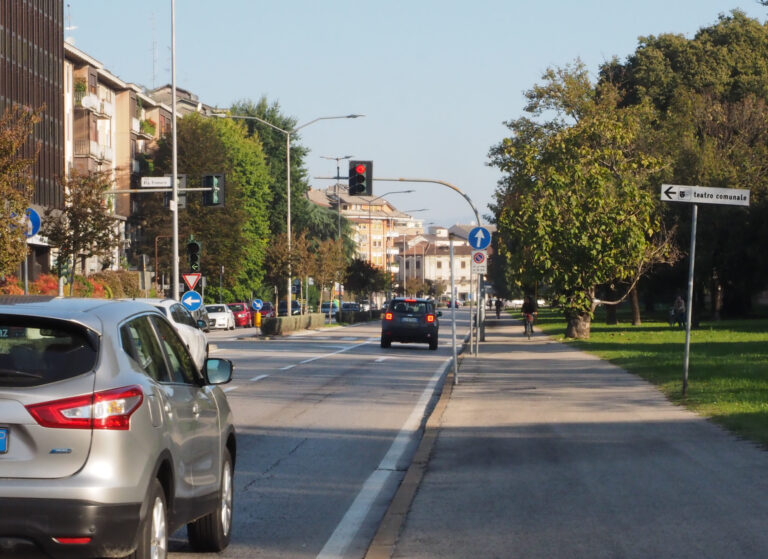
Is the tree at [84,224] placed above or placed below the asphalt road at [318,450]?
above

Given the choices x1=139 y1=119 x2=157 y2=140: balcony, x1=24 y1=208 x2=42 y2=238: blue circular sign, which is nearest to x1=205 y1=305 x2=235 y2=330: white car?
x1=139 y1=119 x2=157 y2=140: balcony

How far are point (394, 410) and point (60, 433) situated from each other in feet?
43.2

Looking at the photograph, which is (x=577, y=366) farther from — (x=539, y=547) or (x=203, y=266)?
(x=203, y=266)

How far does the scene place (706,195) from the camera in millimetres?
17203

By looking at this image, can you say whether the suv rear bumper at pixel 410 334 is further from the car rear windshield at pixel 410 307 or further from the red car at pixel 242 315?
the red car at pixel 242 315

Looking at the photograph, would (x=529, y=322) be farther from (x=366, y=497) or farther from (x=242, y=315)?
(x=366, y=497)

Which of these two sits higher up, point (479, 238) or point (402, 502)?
point (479, 238)

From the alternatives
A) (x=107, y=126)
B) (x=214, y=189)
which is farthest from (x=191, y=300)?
(x=107, y=126)

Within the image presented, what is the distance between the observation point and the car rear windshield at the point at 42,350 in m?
5.67

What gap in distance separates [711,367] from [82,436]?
21666mm

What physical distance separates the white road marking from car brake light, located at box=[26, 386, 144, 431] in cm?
235

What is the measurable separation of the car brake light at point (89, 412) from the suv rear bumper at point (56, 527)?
13.5 inches

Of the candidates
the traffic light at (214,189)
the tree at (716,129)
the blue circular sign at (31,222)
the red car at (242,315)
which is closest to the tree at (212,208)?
the red car at (242,315)

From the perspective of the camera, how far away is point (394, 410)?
60.9 feet
